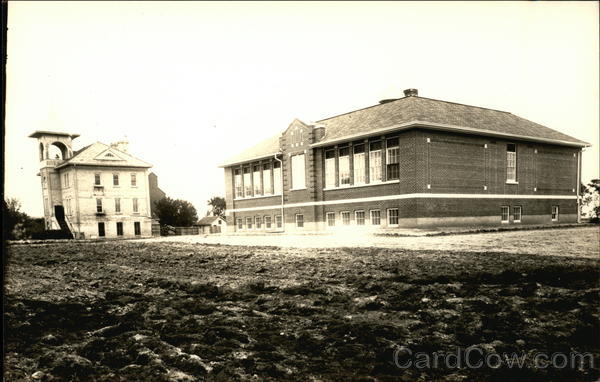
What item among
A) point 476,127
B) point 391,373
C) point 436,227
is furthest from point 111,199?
point 476,127

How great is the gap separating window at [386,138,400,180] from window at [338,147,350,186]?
293cm

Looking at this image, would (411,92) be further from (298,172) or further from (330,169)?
(298,172)

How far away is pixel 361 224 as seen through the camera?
2450 centimetres

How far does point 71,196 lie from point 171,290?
1.82 meters

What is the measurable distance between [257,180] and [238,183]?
110 inches

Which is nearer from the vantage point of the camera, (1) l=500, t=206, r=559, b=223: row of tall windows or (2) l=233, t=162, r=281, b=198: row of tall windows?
(1) l=500, t=206, r=559, b=223: row of tall windows

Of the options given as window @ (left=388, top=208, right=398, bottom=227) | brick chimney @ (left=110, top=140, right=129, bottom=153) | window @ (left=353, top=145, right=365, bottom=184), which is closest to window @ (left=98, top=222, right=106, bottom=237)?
brick chimney @ (left=110, top=140, right=129, bottom=153)

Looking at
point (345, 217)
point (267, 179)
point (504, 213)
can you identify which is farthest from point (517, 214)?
point (267, 179)

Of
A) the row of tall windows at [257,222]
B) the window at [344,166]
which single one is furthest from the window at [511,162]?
the row of tall windows at [257,222]

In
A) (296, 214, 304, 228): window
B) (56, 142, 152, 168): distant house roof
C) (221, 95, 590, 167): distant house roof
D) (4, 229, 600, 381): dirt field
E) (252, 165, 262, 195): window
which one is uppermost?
(221, 95, 590, 167): distant house roof

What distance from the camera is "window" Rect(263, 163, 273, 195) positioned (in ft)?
103

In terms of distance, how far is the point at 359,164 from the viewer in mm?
25078

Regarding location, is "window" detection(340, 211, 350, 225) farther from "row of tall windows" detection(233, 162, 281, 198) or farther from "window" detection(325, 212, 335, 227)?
"row of tall windows" detection(233, 162, 281, 198)

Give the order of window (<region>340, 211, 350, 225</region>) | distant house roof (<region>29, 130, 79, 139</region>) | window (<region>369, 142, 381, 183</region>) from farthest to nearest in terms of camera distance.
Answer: window (<region>340, 211, 350, 225</region>)
window (<region>369, 142, 381, 183</region>)
distant house roof (<region>29, 130, 79, 139</region>)
